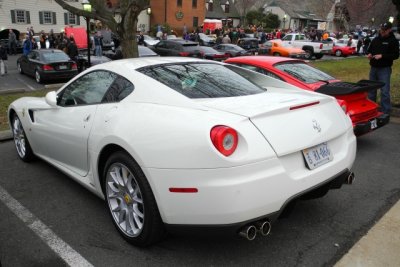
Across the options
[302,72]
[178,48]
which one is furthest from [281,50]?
[302,72]

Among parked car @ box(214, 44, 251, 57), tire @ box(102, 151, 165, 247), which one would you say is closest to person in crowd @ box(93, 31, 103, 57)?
parked car @ box(214, 44, 251, 57)

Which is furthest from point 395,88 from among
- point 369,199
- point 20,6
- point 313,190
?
point 20,6

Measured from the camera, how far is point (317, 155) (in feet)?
9.44

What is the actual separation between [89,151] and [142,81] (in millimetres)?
789

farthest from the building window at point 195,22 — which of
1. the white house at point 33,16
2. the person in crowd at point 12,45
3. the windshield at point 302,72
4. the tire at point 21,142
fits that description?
the tire at point 21,142

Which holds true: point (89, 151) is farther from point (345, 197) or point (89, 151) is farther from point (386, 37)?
point (386, 37)

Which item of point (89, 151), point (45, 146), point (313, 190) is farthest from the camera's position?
point (45, 146)

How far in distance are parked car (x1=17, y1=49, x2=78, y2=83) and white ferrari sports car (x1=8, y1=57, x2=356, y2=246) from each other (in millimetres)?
11706

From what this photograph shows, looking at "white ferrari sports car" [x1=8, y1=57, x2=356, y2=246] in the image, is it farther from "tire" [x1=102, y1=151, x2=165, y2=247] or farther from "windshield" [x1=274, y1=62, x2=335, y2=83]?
"windshield" [x1=274, y1=62, x2=335, y2=83]

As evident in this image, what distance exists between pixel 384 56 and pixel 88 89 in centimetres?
564

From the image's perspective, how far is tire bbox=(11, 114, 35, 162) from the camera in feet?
15.9

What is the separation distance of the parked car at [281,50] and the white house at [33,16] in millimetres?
20939

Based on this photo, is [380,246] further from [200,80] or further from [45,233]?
[45,233]

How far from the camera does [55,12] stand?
3778 cm
